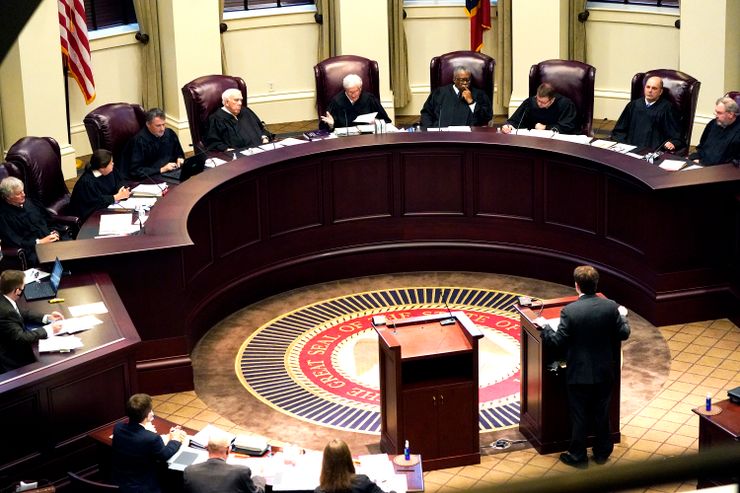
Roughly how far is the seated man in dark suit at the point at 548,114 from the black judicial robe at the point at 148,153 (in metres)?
2.81

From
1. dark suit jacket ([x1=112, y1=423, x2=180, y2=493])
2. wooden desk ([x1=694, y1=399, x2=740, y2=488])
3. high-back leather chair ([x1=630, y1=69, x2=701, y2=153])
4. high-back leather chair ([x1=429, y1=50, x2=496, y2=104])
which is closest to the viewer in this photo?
dark suit jacket ([x1=112, y1=423, x2=180, y2=493])

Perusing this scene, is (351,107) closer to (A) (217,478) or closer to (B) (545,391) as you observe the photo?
(B) (545,391)

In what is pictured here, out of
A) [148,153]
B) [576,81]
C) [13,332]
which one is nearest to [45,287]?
[13,332]

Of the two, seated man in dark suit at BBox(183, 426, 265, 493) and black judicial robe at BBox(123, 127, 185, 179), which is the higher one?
black judicial robe at BBox(123, 127, 185, 179)

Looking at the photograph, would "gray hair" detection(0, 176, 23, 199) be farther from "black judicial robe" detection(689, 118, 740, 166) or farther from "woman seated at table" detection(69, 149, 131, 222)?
"black judicial robe" detection(689, 118, 740, 166)

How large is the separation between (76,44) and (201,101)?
8.03 feet

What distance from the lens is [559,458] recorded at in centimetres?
616

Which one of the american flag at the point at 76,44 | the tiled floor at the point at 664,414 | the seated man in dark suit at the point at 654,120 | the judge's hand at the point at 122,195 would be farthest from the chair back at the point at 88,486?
the american flag at the point at 76,44

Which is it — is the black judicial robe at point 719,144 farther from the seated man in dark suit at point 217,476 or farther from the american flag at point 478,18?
the seated man in dark suit at point 217,476

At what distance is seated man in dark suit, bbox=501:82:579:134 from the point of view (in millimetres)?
9477

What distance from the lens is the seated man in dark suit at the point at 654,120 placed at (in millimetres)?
9070

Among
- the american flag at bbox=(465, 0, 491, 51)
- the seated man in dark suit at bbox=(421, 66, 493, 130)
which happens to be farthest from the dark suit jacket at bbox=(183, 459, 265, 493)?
the american flag at bbox=(465, 0, 491, 51)

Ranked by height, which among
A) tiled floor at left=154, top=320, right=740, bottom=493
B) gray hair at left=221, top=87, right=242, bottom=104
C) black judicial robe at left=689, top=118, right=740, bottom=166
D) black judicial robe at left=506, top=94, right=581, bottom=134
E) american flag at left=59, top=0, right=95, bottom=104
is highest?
american flag at left=59, top=0, right=95, bottom=104

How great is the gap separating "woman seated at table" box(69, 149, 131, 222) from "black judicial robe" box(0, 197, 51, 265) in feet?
1.41
